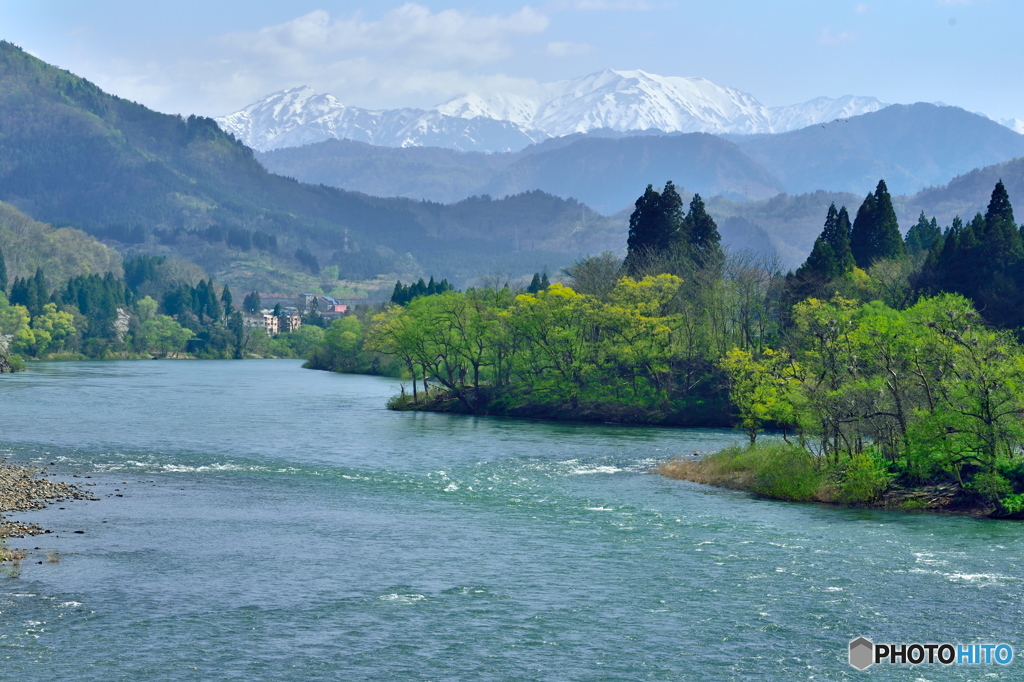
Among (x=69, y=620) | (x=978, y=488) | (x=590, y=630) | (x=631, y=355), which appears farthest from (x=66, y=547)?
(x=631, y=355)

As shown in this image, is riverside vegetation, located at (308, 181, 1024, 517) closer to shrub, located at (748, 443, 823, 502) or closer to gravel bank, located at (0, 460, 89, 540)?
shrub, located at (748, 443, 823, 502)

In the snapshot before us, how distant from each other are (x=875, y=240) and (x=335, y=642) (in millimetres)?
103031

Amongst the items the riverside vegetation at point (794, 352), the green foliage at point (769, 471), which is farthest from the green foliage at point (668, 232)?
the green foliage at point (769, 471)

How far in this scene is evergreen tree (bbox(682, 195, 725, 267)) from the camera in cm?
12212

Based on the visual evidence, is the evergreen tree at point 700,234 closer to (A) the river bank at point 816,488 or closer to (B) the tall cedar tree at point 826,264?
(B) the tall cedar tree at point 826,264

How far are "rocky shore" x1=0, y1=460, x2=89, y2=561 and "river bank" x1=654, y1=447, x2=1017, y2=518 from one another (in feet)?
113

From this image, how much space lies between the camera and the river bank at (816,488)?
176 feet

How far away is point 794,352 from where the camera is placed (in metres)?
85.9

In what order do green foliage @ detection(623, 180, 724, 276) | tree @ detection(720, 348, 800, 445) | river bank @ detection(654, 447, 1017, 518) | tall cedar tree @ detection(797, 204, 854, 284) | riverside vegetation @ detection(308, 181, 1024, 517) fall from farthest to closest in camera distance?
green foliage @ detection(623, 180, 724, 276) < tall cedar tree @ detection(797, 204, 854, 284) < tree @ detection(720, 348, 800, 445) < riverside vegetation @ detection(308, 181, 1024, 517) < river bank @ detection(654, 447, 1017, 518)

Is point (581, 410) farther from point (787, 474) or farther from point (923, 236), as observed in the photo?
point (923, 236)
